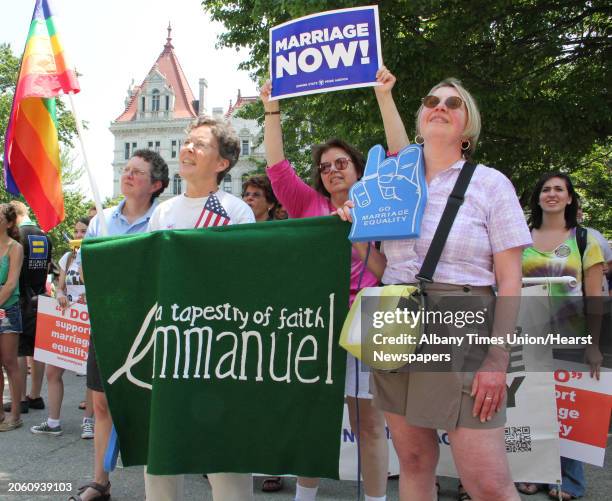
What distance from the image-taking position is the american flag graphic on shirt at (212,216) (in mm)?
2803

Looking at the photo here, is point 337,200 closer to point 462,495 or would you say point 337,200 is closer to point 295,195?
point 295,195

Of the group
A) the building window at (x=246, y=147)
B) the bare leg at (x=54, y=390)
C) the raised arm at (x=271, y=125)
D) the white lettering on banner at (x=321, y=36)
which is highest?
the building window at (x=246, y=147)

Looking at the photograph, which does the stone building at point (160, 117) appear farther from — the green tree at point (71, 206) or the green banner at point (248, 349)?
the green banner at point (248, 349)

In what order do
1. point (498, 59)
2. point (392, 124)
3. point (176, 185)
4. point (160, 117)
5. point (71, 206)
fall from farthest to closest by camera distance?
1. point (160, 117)
2. point (176, 185)
3. point (71, 206)
4. point (498, 59)
5. point (392, 124)

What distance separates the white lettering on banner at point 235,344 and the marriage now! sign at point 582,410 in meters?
1.64

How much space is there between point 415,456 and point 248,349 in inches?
31.2

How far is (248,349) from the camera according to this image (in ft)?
8.37

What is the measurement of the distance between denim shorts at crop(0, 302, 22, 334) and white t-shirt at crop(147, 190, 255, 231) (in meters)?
3.11

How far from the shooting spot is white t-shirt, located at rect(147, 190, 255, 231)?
2.86 metres

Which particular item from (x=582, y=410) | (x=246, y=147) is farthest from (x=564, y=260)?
(x=246, y=147)

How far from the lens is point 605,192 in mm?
14695

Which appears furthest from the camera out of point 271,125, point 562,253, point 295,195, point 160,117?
point 160,117

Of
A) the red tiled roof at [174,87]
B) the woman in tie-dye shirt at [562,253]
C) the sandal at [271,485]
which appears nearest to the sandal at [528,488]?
the woman in tie-dye shirt at [562,253]

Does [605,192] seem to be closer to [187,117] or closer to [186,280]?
[186,280]
